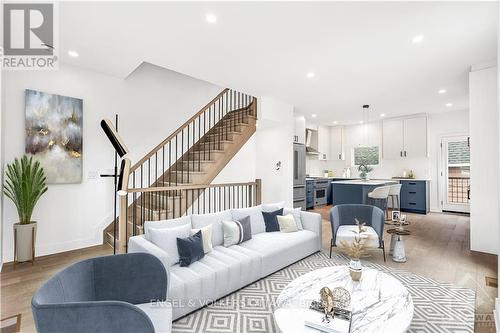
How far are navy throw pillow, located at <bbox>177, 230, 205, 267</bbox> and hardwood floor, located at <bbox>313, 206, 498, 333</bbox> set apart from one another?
2400 millimetres

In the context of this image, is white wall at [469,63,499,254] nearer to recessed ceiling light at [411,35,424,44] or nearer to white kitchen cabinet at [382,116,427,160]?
recessed ceiling light at [411,35,424,44]

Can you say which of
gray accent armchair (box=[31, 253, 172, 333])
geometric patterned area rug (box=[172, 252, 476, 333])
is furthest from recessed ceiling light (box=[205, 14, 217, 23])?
geometric patterned area rug (box=[172, 252, 476, 333])

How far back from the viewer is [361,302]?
1892 millimetres

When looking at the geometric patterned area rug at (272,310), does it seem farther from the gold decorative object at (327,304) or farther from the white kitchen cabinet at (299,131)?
the white kitchen cabinet at (299,131)

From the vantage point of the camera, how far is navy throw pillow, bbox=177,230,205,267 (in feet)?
8.15

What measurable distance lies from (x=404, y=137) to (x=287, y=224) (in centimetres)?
559

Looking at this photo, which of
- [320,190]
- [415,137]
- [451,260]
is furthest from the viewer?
[320,190]

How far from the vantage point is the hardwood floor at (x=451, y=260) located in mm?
2521

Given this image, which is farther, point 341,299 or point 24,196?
point 24,196

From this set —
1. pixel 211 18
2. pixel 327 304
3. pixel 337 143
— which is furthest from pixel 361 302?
pixel 337 143

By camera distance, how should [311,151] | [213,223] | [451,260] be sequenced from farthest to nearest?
[311,151], [451,260], [213,223]

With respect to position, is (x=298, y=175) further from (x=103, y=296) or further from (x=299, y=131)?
(x=103, y=296)

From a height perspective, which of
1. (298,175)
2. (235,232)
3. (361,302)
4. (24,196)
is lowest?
(361,302)

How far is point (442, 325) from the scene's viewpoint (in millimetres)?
2113
